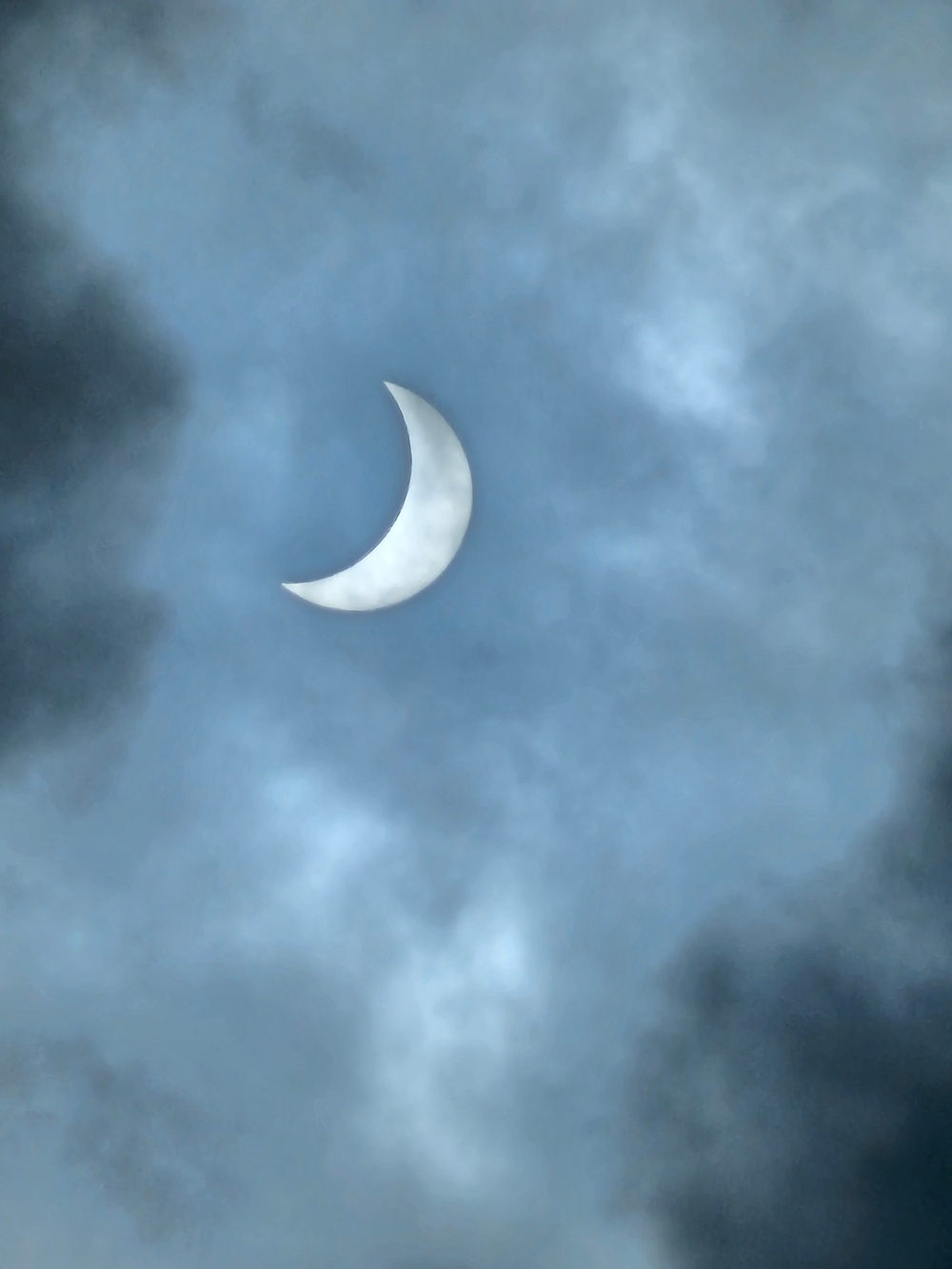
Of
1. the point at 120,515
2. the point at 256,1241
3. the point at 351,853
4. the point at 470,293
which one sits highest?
the point at 470,293

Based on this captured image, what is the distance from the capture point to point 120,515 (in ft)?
146

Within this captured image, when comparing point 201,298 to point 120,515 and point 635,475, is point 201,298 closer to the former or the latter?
point 120,515

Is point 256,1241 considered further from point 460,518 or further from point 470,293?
point 470,293

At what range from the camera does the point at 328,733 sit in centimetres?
4500

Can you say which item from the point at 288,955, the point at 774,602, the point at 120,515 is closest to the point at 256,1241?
the point at 288,955

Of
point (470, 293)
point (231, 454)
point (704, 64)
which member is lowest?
point (231, 454)

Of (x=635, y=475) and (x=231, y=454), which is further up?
(x=635, y=475)

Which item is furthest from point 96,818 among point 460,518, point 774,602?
point 774,602

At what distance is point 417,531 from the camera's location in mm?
43469

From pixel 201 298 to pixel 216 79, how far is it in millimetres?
8662

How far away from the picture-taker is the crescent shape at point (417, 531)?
43219 mm

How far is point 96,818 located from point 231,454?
52.1ft

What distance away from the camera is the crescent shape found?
4322 centimetres

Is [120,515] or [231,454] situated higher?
[231,454]
